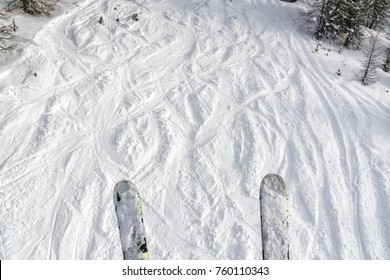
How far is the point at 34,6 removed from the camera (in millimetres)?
14453

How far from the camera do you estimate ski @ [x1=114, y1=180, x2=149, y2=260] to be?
486 cm

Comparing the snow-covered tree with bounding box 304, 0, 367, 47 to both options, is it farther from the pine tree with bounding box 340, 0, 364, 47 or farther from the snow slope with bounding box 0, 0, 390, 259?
the snow slope with bounding box 0, 0, 390, 259

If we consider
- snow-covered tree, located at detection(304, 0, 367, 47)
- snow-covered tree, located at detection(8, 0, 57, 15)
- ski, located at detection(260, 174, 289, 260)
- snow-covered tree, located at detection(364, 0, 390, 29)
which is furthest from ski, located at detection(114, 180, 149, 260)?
snow-covered tree, located at detection(364, 0, 390, 29)

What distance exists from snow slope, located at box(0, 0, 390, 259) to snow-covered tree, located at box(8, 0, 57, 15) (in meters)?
0.85

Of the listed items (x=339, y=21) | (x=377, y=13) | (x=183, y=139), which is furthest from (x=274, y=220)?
(x=377, y=13)

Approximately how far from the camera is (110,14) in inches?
612

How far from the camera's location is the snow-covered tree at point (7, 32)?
498 inches

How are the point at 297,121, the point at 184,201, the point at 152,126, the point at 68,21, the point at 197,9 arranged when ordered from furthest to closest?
the point at 197,9
the point at 68,21
the point at 297,121
the point at 152,126
the point at 184,201

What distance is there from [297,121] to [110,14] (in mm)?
9081

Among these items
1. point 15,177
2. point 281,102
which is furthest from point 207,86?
point 15,177

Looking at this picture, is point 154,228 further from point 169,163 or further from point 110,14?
point 110,14

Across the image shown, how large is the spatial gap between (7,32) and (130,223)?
1074 centimetres

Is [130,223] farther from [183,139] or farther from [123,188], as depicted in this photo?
[183,139]

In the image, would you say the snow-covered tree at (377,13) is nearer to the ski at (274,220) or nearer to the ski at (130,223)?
the ski at (274,220)
